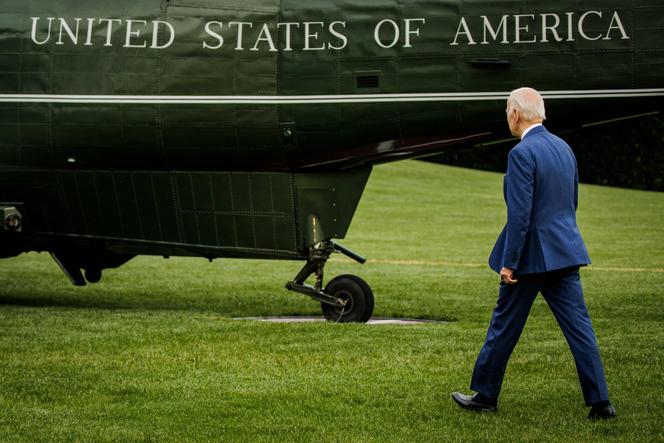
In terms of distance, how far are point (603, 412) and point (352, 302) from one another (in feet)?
16.0

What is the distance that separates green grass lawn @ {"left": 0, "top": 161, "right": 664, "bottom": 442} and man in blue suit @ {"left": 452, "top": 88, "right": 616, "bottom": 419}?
0.24 meters

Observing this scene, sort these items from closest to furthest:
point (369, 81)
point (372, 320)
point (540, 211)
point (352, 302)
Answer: point (540, 211) → point (369, 81) → point (352, 302) → point (372, 320)

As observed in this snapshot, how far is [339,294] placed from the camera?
37.6 ft

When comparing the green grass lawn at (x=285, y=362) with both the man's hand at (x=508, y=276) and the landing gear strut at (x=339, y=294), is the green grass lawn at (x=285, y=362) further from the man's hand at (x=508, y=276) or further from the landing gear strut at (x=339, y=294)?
the man's hand at (x=508, y=276)

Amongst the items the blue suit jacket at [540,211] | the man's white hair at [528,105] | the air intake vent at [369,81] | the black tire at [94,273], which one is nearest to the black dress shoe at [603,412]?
the blue suit jacket at [540,211]

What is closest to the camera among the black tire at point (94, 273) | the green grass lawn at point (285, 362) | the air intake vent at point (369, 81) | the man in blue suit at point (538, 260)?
the green grass lawn at point (285, 362)

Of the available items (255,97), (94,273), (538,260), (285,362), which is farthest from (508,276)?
(94,273)

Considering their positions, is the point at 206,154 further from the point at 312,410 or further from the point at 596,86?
the point at 312,410

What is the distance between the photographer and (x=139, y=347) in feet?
31.4

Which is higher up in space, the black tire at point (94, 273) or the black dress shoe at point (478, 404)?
the black tire at point (94, 273)

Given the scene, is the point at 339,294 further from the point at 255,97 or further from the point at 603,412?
the point at 603,412

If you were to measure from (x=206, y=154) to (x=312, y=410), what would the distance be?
4.89 m

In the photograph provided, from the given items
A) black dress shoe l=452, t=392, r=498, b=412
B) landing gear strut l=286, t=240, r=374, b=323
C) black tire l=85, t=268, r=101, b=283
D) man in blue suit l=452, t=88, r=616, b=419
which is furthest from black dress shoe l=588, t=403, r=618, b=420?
black tire l=85, t=268, r=101, b=283

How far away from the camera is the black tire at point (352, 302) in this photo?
1133 centimetres
